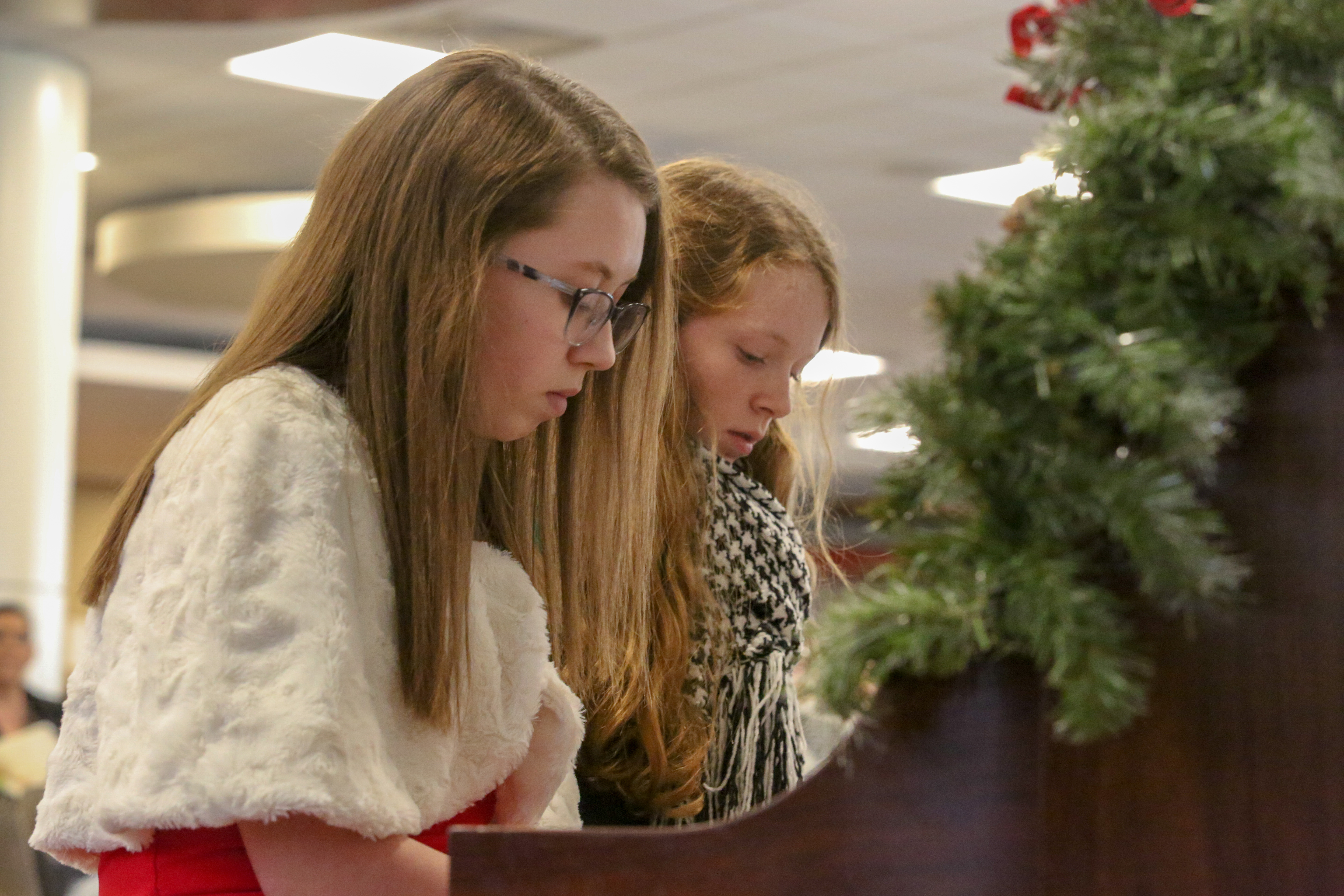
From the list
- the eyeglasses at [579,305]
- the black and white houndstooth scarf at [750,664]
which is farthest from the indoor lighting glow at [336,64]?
the eyeglasses at [579,305]

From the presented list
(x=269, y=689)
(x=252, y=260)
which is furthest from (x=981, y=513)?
(x=252, y=260)

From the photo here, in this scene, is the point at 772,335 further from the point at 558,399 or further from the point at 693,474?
the point at 558,399

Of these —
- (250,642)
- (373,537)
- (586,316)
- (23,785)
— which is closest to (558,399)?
(586,316)

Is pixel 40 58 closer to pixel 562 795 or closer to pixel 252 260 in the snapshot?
pixel 252 260

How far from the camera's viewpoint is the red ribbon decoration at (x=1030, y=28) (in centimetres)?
88

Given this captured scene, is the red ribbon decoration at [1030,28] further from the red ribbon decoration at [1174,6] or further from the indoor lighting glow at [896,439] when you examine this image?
the indoor lighting glow at [896,439]

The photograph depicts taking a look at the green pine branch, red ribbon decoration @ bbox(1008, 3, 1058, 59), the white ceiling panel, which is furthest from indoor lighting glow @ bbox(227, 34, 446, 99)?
the green pine branch

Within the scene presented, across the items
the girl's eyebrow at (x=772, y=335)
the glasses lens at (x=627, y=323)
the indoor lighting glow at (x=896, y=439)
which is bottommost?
the girl's eyebrow at (x=772, y=335)

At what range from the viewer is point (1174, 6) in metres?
0.82

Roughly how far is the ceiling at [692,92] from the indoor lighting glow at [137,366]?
279cm

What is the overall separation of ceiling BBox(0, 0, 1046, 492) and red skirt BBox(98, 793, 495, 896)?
3.64 m

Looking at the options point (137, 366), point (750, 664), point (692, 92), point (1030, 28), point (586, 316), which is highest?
point (1030, 28)

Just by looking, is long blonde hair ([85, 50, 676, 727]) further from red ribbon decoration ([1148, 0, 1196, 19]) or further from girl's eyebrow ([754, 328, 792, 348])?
red ribbon decoration ([1148, 0, 1196, 19])

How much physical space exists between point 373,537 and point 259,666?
0.47 ft
